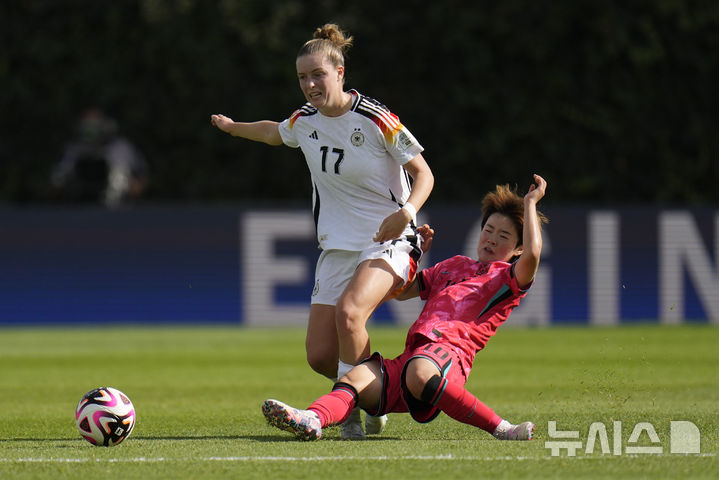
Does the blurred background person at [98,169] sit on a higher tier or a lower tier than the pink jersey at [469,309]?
higher

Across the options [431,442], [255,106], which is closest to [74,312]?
[255,106]

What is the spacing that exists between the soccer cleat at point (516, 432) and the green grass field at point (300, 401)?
84mm

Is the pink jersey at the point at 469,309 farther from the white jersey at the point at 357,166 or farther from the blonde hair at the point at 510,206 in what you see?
the white jersey at the point at 357,166

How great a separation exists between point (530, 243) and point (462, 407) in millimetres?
865

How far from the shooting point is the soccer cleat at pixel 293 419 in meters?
5.63

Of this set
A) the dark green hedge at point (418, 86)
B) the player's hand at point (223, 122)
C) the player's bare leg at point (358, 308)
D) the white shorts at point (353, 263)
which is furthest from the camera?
the dark green hedge at point (418, 86)

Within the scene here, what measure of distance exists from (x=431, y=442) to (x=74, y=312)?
10.7 meters

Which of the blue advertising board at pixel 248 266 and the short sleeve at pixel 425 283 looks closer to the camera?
the short sleeve at pixel 425 283

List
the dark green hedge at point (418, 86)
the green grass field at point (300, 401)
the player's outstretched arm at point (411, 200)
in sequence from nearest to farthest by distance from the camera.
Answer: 1. the green grass field at point (300, 401)
2. the player's outstretched arm at point (411, 200)
3. the dark green hedge at point (418, 86)

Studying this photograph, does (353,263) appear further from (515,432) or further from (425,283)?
(515,432)

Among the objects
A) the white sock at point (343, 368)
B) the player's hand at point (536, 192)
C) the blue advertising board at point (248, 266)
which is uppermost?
the blue advertising board at point (248, 266)

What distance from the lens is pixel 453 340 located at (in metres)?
6.19

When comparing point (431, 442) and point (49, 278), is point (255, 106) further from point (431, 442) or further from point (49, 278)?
point (431, 442)

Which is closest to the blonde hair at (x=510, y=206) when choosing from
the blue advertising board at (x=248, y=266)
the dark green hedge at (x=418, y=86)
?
the blue advertising board at (x=248, y=266)
